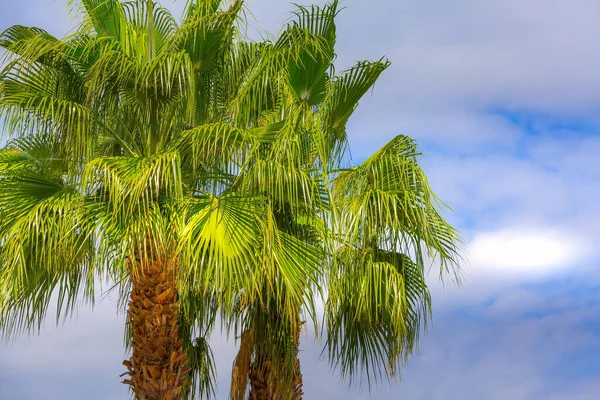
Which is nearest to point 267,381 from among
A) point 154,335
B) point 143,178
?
point 154,335

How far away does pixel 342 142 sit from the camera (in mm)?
12312

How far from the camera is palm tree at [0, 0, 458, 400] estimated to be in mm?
9938

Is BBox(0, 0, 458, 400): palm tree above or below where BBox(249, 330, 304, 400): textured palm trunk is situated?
above

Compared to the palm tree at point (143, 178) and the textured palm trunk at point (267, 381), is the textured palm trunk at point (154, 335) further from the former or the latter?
the textured palm trunk at point (267, 381)

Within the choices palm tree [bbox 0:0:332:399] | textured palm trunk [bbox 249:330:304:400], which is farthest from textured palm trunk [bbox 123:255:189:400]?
textured palm trunk [bbox 249:330:304:400]

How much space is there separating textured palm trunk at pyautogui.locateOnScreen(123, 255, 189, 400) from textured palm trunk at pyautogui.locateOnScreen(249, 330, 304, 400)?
1.63m

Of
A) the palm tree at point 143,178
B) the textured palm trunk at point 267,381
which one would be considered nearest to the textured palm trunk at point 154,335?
the palm tree at point 143,178

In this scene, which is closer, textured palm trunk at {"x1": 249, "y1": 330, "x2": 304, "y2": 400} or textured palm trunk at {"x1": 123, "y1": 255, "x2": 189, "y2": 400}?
textured palm trunk at {"x1": 123, "y1": 255, "x2": 189, "y2": 400}

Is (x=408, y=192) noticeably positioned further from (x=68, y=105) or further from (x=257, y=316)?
(x=68, y=105)

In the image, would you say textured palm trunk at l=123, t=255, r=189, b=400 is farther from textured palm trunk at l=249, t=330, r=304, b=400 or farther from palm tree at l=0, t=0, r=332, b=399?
textured palm trunk at l=249, t=330, r=304, b=400

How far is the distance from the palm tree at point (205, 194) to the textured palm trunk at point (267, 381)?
22 millimetres

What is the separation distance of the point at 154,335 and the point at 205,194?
1756 millimetres

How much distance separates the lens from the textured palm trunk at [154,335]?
32.9 ft

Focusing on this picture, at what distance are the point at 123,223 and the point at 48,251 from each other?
1044 millimetres
